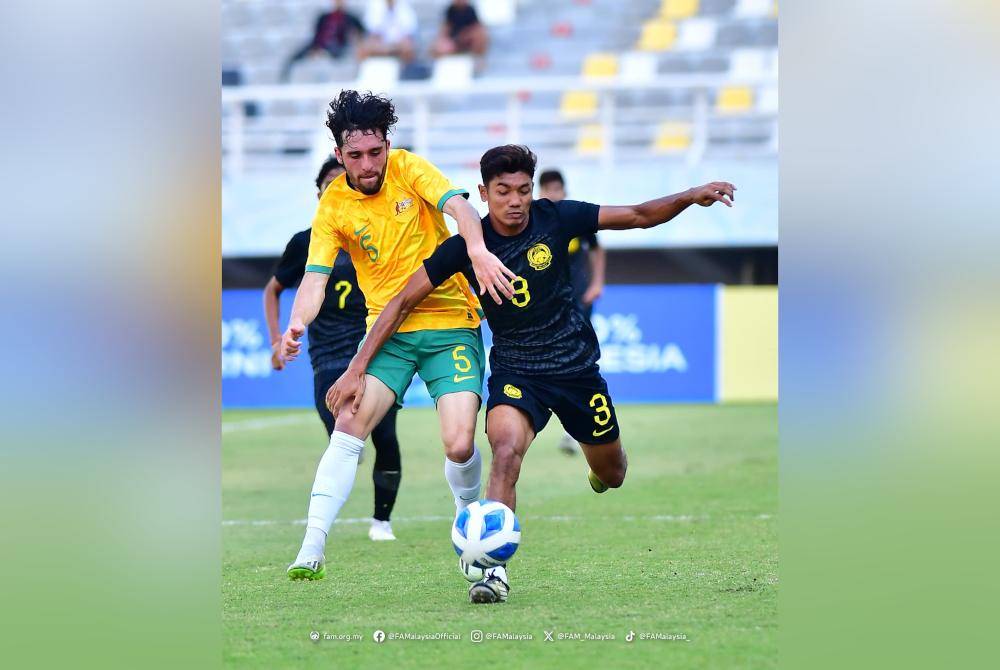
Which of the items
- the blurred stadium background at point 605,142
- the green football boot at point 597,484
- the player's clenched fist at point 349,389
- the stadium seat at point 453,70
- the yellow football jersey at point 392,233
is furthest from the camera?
the stadium seat at point 453,70

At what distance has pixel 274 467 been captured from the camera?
1152 centimetres

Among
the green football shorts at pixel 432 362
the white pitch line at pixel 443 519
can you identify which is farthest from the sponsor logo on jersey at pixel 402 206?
the white pitch line at pixel 443 519

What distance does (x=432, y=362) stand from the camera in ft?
19.8

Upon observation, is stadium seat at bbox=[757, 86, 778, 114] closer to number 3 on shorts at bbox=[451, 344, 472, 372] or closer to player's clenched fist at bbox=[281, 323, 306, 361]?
number 3 on shorts at bbox=[451, 344, 472, 372]

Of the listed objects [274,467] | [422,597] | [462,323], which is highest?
[462,323]

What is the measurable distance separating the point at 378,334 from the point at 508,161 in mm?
929

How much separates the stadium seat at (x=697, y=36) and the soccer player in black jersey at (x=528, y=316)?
17630mm

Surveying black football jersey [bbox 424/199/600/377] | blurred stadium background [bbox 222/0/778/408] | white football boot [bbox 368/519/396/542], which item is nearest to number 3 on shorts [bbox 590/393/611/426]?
black football jersey [bbox 424/199/600/377]

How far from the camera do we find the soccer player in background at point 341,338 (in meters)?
7.42

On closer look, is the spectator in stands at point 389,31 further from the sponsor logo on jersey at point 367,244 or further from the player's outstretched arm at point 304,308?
the player's outstretched arm at point 304,308

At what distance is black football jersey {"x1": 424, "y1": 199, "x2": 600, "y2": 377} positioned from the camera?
5602mm
